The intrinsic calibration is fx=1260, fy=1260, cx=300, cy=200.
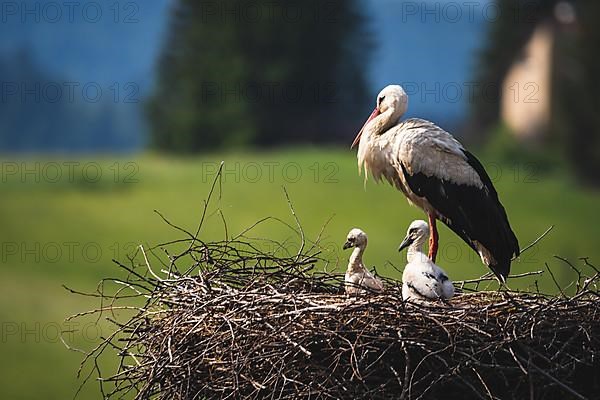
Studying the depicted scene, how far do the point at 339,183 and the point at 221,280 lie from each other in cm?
2875

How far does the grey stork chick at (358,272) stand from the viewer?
6449 mm

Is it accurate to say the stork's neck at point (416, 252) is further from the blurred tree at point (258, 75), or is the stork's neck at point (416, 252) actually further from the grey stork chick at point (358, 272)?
the blurred tree at point (258, 75)

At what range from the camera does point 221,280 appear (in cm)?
652

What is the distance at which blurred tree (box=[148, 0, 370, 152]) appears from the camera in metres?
38.1

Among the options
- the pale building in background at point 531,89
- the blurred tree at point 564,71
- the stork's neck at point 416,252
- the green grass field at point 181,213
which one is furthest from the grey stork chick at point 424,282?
the pale building in background at point 531,89

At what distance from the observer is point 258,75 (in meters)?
38.6

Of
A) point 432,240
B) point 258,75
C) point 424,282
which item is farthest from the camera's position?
point 258,75

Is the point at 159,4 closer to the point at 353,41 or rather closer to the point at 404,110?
the point at 353,41

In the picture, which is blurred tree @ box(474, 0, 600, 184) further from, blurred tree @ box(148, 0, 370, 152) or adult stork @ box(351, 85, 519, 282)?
adult stork @ box(351, 85, 519, 282)

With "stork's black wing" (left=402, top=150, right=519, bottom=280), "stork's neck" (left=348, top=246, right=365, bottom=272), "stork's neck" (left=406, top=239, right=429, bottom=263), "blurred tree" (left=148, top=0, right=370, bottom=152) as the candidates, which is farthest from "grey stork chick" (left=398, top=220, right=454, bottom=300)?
"blurred tree" (left=148, top=0, right=370, bottom=152)

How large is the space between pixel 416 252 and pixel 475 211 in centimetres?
104

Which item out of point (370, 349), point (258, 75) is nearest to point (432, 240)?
point (370, 349)

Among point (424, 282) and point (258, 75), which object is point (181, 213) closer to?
point (258, 75)

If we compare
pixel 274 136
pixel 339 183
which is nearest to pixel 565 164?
pixel 339 183
